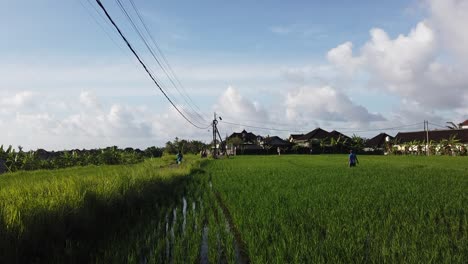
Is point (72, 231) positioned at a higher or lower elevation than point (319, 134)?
lower

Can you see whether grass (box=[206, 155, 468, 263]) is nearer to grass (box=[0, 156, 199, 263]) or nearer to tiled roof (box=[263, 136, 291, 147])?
grass (box=[0, 156, 199, 263])

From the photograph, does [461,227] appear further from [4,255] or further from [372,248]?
[4,255]

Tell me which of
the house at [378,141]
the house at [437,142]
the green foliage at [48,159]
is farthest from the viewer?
the house at [378,141]

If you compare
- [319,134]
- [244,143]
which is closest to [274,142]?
[244,143]

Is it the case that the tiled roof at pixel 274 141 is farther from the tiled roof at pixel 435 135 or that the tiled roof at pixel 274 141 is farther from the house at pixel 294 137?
the tiled roof at pixel 435 135

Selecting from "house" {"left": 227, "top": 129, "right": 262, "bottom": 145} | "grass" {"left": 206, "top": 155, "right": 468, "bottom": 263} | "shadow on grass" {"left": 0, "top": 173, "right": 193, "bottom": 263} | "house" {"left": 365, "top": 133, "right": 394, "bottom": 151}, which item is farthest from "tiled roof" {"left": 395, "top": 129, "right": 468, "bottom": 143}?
"shadow on grass" {"left": 0, "top": 173, "right": 193, "bottom": 263}

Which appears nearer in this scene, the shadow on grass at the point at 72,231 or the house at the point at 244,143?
the shadow on grass at the point at 72,231

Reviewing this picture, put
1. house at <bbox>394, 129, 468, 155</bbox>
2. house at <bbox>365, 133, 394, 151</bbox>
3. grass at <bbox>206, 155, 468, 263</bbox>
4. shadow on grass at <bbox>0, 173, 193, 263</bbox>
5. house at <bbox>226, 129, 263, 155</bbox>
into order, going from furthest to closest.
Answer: house at <bbox>365, 133, 394, 151</bbox>
house at <bbox>226, 129, 263, 155</bbox>
house at <bbox>394, 129, 468, 155</bbox>
shadow on grass at <bbox>0, 173, 193, 263</bbox>
grass at <bbox>206, 155, 468, 263</bbox>

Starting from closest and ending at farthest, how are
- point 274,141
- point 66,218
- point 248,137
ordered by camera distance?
point 66,218 → point 274,141 → point 248,137

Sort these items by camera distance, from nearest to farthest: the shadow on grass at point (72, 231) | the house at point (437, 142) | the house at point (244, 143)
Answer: the shadow on grass at point (72, 231) → the house at point (437, 142) → the house at point (244, 143)

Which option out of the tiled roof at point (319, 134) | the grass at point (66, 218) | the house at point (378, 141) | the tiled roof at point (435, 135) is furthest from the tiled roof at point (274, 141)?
the grass at point (66, 218)

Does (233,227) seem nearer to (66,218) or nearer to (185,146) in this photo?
(66,218)

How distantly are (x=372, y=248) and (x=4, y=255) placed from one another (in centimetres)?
413

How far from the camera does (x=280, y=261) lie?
429 centimetres
